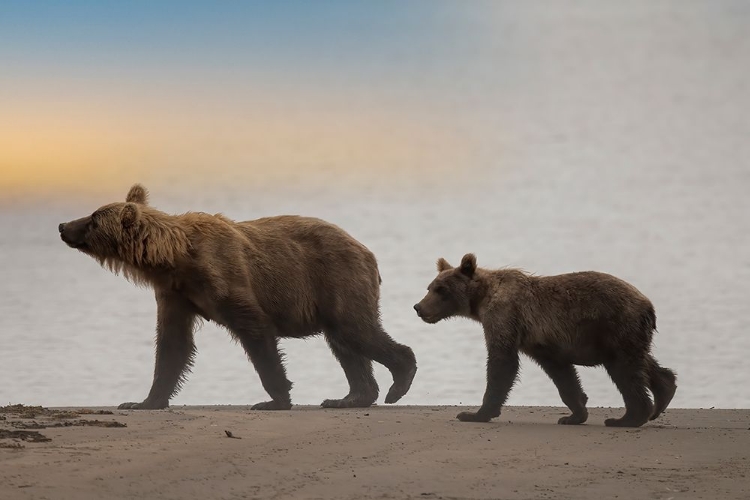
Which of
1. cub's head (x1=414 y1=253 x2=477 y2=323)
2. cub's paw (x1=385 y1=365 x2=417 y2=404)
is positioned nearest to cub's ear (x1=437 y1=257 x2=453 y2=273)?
cub's head (x1=414 y1=253 x2=477 y2=323)

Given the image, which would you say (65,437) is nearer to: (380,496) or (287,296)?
(380,496)

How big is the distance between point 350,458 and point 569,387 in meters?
3.72

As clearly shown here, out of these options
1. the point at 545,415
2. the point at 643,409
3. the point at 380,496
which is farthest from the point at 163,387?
the point at 380,496

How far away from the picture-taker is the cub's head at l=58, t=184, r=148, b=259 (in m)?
13.2

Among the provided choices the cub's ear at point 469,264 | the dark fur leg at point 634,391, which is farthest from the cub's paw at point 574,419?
the cub's ear at point 469,264

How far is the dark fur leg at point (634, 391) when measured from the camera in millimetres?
11539

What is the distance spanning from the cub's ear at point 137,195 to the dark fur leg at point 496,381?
14.3 ft

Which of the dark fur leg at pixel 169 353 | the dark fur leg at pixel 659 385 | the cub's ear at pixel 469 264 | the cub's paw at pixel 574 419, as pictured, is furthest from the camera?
the dark fur leg at pixel 169 353

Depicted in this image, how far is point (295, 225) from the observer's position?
14008 millimetres

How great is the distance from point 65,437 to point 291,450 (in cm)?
156

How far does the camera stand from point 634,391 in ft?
37.9

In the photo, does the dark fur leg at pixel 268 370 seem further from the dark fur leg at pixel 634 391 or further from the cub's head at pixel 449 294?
the dark fur leg at pixel 634 391

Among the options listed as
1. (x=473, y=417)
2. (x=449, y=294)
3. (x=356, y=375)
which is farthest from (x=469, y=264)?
(x=356, y=375)

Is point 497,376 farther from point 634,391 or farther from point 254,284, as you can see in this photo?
point 254,284
